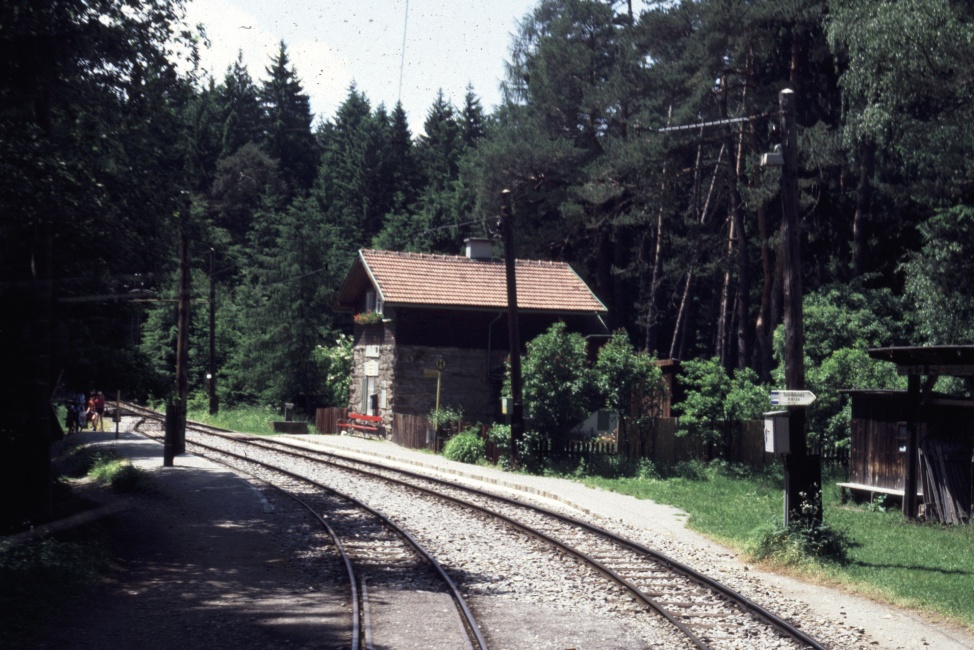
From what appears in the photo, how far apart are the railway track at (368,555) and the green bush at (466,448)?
23.6 ft

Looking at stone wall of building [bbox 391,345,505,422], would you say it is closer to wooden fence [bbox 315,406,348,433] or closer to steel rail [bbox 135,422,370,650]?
wooden fence [bbox 315,406,348,433]

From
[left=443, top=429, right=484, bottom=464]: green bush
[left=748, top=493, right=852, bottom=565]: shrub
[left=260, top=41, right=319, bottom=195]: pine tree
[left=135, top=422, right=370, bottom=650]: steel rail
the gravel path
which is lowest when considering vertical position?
the gravel path

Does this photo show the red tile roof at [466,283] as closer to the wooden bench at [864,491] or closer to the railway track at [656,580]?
the railway track at [656,580]

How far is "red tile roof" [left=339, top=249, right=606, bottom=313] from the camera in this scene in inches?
1512

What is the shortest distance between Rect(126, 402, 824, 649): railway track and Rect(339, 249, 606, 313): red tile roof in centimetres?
1606

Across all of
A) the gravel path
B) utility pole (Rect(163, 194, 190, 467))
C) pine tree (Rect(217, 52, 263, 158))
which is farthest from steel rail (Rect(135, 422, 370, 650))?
pine tree (Rect(217, 52, 263, 158))

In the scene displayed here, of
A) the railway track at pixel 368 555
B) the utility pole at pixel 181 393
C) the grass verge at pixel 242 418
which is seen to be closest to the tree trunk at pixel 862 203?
the railway track at pixel 368 555

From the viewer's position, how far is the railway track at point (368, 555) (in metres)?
10.3

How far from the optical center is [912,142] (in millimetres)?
26984

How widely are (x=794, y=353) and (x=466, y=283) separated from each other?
2517 centimetres

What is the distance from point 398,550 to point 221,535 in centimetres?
318

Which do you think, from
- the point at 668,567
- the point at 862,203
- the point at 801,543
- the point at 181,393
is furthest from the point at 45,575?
the point at 862,203

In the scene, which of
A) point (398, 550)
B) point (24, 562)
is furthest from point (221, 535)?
point (24, 562)

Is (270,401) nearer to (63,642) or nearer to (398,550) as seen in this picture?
(398,550)
